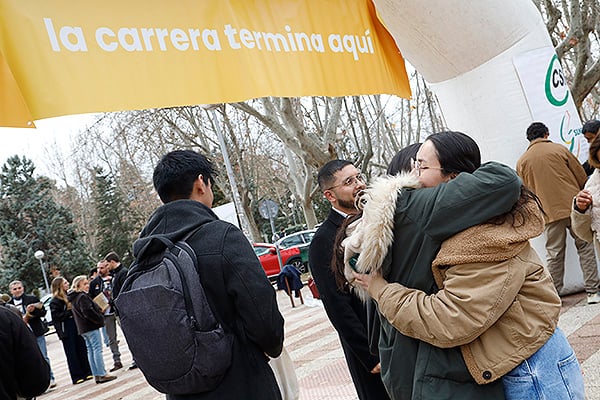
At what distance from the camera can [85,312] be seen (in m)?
9.74

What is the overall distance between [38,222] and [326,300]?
4076 cm

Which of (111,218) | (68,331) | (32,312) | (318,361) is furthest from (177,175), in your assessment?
(111,218)

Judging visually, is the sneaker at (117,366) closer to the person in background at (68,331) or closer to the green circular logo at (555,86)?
the person in background at (68,331)

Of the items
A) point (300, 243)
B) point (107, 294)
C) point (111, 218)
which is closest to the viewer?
point (107, 294)

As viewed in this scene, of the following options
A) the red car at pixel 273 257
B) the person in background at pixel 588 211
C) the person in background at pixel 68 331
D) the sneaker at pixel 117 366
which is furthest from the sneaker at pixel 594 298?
the red car at pixel 273 257

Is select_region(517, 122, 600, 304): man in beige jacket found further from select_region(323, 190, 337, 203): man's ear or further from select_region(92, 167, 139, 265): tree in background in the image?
select_region(92, 167, 139, 265): tree in background

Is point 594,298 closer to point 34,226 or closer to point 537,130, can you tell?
point 537,130

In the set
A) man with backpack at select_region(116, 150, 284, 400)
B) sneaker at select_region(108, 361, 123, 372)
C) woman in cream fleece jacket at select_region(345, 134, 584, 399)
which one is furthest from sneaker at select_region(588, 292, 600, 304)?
sneaker at select_region(108, 361, 123, 372)

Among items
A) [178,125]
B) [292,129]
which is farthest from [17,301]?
[178,125]

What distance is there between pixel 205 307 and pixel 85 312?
800 cm

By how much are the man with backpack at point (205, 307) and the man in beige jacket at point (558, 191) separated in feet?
13.4

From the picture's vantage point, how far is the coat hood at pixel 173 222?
256cm

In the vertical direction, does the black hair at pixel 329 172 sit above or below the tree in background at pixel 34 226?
below

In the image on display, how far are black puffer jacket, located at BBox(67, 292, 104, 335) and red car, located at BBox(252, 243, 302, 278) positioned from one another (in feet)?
41.1
